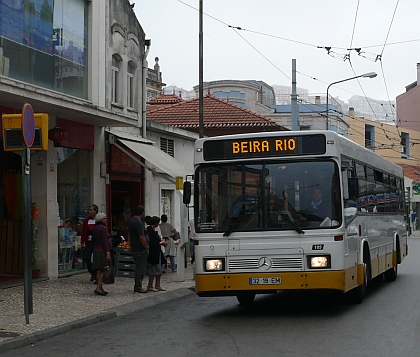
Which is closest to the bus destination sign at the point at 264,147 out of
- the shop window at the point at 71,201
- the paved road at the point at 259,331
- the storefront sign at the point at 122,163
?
the paved road at the point at 259,331

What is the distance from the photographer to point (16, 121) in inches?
449

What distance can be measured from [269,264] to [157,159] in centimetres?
965

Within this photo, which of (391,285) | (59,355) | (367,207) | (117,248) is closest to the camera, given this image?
(59,355)

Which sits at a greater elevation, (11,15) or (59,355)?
(11,15)

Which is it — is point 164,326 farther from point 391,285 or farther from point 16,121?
point 391,285

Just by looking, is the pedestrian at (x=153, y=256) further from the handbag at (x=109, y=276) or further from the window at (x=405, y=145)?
the window at (x=405, y=145)

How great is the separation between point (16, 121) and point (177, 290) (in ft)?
21.8

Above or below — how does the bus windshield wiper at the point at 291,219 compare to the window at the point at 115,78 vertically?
below

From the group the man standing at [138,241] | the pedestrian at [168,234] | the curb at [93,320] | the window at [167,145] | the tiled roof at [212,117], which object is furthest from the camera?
the tiled roof at [212,117]

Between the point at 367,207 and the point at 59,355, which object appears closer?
the point at 59,355

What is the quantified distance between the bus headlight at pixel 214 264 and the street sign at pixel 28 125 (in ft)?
10.4

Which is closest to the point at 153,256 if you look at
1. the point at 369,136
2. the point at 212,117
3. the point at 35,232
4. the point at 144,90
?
the point at 35,232

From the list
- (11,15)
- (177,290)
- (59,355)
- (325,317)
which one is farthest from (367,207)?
(11,15)

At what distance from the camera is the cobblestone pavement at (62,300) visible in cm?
1137
